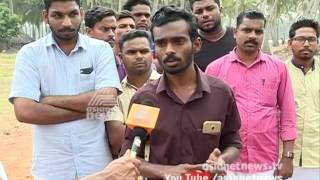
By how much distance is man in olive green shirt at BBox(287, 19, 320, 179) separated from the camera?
4.13 m

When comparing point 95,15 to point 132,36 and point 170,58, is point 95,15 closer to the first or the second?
point 132,36

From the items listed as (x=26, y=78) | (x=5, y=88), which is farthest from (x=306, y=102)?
(x=5, y=88)

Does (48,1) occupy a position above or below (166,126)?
above

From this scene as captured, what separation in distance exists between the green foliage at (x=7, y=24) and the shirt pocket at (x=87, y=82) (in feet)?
116

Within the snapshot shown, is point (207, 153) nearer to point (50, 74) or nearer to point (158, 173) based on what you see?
point (158, 173)

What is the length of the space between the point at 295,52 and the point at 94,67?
74.9 inches

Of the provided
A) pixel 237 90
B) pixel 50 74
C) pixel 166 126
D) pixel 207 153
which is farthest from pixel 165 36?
pixel 237 90

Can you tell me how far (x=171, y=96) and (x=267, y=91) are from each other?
3.98ft

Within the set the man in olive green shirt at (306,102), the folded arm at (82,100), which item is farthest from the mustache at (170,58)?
the man in olive green shirt at (306,102)

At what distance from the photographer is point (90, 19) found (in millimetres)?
4594

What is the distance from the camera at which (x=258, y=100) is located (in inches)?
140

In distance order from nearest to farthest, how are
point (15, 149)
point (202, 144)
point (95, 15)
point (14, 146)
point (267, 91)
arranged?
point (202, 144) → point (267, 91) → point (95, 15) → point (15, 149) → point (14, 146)

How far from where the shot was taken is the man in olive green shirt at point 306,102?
13.6 ft

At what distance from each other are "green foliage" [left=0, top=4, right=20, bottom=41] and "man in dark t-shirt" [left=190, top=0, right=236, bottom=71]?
34539 mm
